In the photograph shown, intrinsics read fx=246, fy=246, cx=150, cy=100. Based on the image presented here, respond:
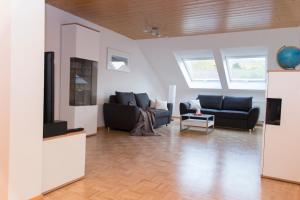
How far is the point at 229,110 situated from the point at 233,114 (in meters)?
0.47

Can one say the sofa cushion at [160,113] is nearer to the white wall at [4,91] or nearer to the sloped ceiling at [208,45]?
the sloped ceiling at [208,45]

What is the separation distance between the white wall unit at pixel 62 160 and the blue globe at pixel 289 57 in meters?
2.51

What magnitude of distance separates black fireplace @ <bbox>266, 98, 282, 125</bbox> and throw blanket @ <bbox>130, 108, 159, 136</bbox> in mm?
2788

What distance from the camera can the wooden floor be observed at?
239cm

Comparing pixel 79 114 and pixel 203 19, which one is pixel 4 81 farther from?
pixel 203 19

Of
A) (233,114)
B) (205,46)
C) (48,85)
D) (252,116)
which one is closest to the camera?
(48,85)

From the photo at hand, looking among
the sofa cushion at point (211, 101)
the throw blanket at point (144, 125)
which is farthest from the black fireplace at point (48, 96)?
the sofa cushion at point (211, 101)

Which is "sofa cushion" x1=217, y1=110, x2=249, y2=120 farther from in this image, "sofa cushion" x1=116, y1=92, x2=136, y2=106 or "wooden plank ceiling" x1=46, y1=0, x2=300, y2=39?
"sofa cushion" x1=116, y1=92, x2=136, y2=106

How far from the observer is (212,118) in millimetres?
6430

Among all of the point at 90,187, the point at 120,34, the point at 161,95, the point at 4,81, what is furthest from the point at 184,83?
the point at 4,81

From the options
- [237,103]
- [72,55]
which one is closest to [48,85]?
[72,55]

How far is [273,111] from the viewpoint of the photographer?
2957 millimetres

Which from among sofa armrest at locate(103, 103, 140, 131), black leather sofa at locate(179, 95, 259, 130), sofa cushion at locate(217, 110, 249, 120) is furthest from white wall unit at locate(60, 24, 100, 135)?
sofa cushion at locate(217, 110, 249, 120)

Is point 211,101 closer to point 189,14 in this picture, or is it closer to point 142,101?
point 142,101
